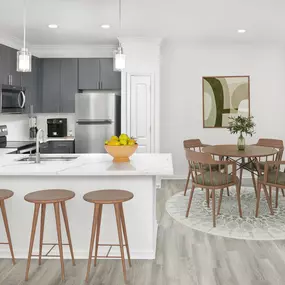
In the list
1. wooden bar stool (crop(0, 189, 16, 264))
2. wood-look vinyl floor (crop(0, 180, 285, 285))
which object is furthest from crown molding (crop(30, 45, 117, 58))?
wooden bar stool (crop(0, 189, 16, 264))

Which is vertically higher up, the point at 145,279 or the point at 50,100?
the point at 50,100

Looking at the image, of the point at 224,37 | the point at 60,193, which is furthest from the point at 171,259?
the point at 224,37

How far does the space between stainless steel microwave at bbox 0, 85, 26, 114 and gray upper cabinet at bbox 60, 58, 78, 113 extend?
0.77m

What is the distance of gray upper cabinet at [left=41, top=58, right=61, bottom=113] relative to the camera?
6.45m

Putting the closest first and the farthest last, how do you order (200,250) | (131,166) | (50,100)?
(131,166) → (200,250) → (50,100)

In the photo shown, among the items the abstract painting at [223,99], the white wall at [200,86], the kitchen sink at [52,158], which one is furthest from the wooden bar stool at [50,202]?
the abstract painting at [223,99]

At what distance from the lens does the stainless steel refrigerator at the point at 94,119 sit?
6.06 m

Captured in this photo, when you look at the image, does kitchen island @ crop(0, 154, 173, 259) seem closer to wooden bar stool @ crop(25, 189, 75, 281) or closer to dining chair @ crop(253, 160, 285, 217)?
wooden bar stool @ crop(25, 189, 75, 281)

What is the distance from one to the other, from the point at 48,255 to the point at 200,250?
139 cm

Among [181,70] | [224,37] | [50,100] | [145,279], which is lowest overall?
[145,279]

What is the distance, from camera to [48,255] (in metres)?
3.30

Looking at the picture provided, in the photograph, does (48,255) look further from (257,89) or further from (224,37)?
(257,89)

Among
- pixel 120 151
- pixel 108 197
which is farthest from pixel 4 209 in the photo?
pixel 120 151

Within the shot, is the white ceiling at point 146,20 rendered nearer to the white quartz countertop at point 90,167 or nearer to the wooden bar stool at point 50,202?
the white quartz countertop at point 90,167
